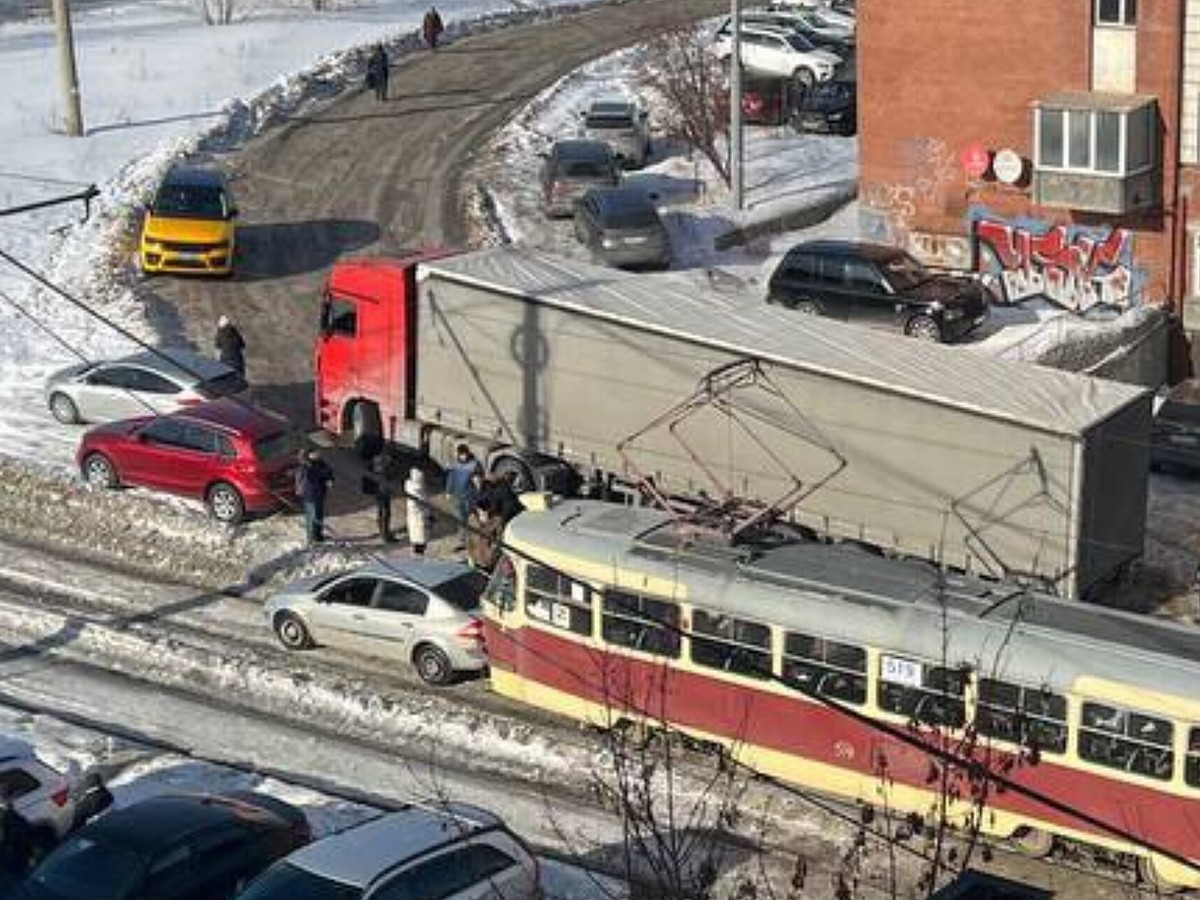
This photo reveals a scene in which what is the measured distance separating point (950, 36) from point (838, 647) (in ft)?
70.1

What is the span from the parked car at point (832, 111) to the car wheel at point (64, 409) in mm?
21503

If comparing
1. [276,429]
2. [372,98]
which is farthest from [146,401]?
[372,98]

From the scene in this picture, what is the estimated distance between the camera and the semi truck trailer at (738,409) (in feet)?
86.5

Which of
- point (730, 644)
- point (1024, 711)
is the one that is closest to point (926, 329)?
point (730, 644)

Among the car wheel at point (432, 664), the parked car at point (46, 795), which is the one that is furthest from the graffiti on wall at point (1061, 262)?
the parked car at point (46, 795)

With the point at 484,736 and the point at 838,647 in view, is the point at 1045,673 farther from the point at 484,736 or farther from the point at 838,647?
the point at 484,736

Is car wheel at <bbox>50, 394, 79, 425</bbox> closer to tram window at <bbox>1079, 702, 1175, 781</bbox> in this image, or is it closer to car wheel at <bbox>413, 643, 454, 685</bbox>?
car wheel at <bbox>413, 643, 454, 685</bbox>

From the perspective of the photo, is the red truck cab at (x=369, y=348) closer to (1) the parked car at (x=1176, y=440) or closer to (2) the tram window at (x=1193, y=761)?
(1) the parked car at (x=1176, y=440)

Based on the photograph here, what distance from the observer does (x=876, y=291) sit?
37.8m

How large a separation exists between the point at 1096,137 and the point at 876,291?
4617 mm

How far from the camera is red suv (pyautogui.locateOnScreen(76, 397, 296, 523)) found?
102 ft

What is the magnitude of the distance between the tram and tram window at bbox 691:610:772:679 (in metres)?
0.02

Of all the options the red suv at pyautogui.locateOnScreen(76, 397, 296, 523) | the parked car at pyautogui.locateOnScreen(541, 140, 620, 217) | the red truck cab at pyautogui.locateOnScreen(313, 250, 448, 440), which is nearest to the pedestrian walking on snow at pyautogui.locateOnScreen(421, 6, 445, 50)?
the parked car at pyautogui.locateOnScreen(541, 140, 620, 217)

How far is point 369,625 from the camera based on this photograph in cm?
2669
